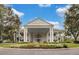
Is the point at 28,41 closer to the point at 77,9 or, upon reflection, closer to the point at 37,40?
the point at 37,40

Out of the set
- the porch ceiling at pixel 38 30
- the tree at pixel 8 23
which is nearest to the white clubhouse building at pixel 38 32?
the porch ceiling at pixel 38 30

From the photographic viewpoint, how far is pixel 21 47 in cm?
2484

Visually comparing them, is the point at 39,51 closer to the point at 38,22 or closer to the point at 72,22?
the point at 38,22

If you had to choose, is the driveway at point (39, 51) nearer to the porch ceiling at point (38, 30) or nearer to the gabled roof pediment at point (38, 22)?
the porch ceiling at point (38, 30)

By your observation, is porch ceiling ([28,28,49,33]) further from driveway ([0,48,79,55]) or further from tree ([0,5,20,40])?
driveway ([0,48,79,55])

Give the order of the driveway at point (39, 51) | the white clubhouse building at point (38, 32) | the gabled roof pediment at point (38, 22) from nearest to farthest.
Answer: the driveway at point (39, 51), the gabled roof pediment at point (38, 22), the white clubhouse building at point (38, 32)

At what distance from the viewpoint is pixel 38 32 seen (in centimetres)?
2497

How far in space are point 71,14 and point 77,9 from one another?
0.38m

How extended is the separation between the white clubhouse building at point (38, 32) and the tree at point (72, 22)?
2.38 ft

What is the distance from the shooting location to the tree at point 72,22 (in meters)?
24.9

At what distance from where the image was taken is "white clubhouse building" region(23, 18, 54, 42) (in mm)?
24875

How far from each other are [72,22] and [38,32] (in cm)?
161
